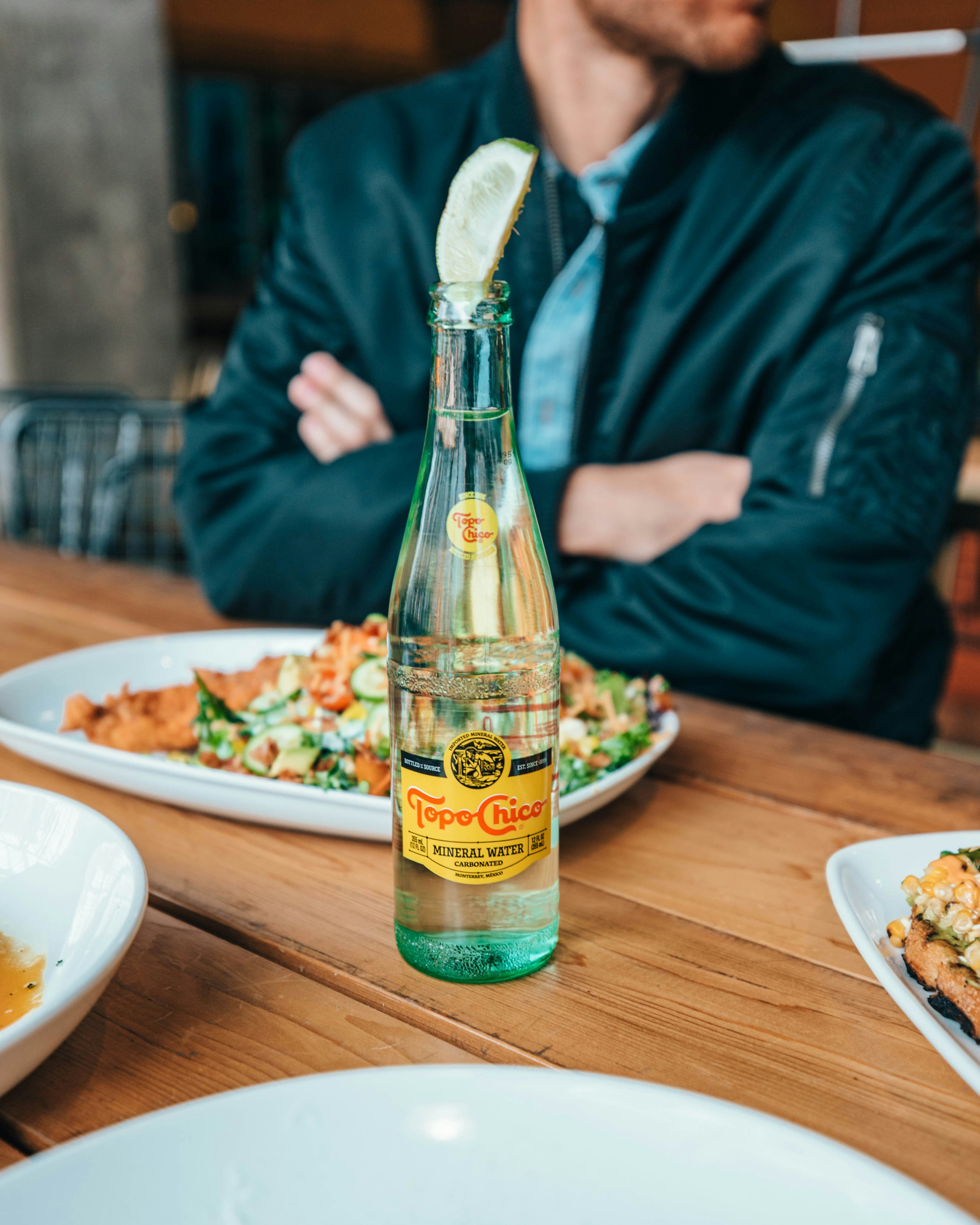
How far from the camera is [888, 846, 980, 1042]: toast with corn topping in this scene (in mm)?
489

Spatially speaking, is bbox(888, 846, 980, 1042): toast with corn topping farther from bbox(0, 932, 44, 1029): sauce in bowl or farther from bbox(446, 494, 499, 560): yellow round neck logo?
bbox(0, 932, 44, 1029): sauce in bowl

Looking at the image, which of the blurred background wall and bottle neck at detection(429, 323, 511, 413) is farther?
the blurred background wall

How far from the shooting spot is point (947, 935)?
524 mm

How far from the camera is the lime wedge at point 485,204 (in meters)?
0.48

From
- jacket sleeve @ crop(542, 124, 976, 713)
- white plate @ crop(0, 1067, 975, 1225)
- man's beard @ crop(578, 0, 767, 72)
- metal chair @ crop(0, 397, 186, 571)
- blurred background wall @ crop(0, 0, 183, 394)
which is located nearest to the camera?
white plate @ crop(0, 1067, 975, 1225)

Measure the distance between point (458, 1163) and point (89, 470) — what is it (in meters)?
2.74

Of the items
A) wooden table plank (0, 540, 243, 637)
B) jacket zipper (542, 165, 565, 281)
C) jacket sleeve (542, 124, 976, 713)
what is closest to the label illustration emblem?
jacket sleeve (542, 124, 976, 713)

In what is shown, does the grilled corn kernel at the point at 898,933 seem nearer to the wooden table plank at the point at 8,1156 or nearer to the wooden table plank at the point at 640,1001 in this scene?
the wooden table plank at the point at 640,1001

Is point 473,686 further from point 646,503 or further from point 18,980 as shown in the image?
point 646,503

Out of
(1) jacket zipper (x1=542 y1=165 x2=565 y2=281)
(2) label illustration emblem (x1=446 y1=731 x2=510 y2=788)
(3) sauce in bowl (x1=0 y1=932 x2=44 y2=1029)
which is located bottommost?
(3) sauce in bowl (x1=0 y1=932 x2=44 y2=1029)

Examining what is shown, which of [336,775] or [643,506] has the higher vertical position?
[643,506]

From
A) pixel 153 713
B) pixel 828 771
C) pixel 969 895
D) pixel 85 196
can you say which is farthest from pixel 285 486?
pixel 85 196

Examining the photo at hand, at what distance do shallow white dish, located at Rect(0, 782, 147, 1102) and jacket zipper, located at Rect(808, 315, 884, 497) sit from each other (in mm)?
865

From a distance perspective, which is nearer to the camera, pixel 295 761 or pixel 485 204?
pixel 485 204
